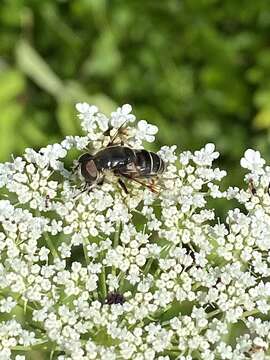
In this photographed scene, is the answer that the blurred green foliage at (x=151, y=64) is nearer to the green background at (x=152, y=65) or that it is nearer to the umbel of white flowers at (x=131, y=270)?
the green background at (x=152, y=65)

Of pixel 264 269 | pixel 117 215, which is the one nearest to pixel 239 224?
pixel 264 269

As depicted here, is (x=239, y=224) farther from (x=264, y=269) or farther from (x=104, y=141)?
(x=104, y=141)

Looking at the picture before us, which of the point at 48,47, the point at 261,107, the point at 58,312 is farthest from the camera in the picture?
the point at 48,47

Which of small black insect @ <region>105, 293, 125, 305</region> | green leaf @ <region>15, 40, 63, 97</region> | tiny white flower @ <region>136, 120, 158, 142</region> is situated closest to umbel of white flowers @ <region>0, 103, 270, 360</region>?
small black insect @ <region>105, 293, 125, 305</region>

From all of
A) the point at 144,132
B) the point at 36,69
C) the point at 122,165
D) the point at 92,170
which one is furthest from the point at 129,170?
the point at 36,69

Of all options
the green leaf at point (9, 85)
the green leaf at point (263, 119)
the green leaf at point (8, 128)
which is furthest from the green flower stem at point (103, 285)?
the green leaf at point (263, 119)

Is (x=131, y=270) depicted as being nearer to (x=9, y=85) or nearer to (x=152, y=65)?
(x=9, y=85)
